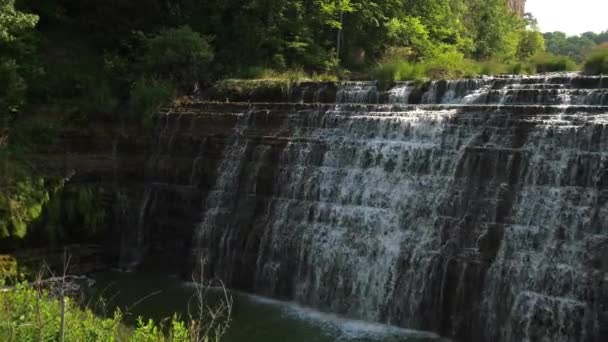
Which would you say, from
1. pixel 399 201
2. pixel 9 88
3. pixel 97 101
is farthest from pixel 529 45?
pixel 9 88

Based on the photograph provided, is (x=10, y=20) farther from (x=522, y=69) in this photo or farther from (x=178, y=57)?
(x=522, y=69)

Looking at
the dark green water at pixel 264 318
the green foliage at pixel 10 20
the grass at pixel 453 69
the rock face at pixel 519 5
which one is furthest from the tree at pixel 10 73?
the rock face at pixel 519 5

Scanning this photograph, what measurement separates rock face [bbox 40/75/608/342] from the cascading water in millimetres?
Result: 32

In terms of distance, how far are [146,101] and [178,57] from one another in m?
2.76

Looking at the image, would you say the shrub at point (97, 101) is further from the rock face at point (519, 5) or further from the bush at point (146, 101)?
the rock face at point (519, 5)

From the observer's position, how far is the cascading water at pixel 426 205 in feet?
38.0

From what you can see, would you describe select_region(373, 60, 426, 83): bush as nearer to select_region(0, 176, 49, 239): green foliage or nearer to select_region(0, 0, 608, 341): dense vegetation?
select_region(0, 0, 608, 341): dense vegetation

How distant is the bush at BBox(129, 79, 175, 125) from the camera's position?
1998 cm

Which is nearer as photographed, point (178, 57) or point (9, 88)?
point (9, 88)

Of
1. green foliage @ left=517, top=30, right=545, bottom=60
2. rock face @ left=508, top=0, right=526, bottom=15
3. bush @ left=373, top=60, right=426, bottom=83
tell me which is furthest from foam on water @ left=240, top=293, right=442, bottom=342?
rock face @ left=508, top=0, right=526, bottom=15

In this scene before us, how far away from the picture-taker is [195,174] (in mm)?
18359

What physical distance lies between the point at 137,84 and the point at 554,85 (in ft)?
43.0

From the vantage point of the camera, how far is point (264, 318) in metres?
13.8

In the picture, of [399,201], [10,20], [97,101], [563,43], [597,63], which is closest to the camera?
[399,201]
